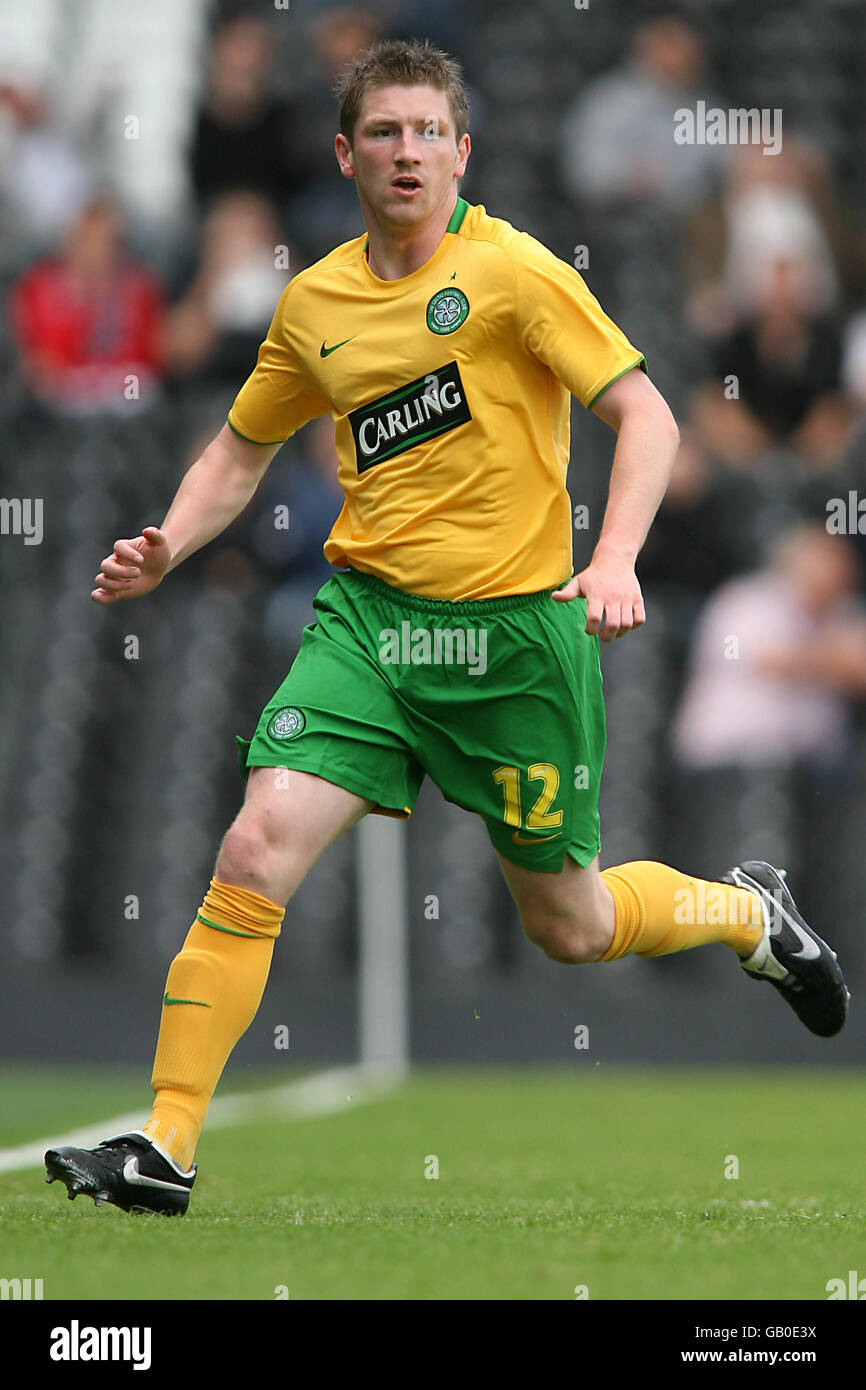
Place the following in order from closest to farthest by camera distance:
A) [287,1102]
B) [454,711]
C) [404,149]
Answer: [404,149]
[454,711]
[287,1102]

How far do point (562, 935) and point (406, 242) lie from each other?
1.56 metres

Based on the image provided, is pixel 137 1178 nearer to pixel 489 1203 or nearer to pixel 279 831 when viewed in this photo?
pixel 279 831

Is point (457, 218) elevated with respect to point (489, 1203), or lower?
elevated

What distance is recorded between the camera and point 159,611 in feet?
33.4

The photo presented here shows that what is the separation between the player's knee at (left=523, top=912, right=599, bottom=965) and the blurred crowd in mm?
4373

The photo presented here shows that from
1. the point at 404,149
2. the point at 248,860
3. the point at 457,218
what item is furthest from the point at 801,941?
the point at 404,149

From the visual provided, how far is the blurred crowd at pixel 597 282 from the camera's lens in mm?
9430

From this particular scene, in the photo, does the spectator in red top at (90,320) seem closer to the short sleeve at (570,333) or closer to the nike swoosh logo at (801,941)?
the nike swoosh logo at (801,941)

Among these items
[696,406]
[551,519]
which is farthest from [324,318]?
[696,406]

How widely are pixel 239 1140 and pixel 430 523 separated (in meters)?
2.82

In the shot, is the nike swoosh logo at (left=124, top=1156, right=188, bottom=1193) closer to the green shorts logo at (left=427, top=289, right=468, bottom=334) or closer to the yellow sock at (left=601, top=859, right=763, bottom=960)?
the yellow sock at (left=601, top=859, right=763, bottom=960)

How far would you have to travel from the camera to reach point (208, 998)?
4520mm

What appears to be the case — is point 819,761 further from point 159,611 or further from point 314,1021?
point 159,611

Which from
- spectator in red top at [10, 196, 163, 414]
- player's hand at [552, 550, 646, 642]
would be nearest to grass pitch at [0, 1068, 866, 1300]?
player's hand at [552, 550, 646, 642]
